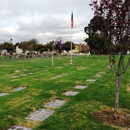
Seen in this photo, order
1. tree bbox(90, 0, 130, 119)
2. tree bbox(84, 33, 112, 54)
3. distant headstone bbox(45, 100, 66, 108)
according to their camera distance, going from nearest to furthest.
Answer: tree bbox(90, 0, 130, 119) → tree bbox(84, 33, 112, 54) → distant headstone bbox(45, 100, 66, 108)

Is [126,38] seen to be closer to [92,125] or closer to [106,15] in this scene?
[106,15]

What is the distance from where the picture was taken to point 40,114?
532 centimetres

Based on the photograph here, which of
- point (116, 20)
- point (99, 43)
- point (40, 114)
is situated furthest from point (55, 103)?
point (99, 43)

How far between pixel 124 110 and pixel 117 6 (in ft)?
9.87

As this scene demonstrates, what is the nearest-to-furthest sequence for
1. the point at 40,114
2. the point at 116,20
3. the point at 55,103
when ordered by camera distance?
the point at 116,20, the point at 40,114, the point at 55,103

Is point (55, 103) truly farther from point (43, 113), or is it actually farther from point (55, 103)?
point (43, 113)

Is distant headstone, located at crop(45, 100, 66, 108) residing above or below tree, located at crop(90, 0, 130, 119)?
below

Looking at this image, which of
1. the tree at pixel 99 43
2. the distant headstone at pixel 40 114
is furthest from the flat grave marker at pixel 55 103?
the tree at pixel 99 43

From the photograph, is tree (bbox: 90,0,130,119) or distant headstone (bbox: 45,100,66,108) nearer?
tree (bbox: 90,0,130,119)

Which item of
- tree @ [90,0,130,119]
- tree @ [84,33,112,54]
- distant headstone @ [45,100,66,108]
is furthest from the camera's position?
distant headstone @ [45,100,66,108]

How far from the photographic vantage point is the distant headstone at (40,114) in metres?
4.99

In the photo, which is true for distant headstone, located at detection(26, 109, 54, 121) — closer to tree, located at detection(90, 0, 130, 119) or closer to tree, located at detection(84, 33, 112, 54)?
tree, located at detection(90, 0, 130, 119)

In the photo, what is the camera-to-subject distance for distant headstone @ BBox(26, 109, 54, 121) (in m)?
4.99

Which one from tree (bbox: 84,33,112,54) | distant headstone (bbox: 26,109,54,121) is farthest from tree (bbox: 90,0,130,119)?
distant headstone (bbox: 26,109,54,121)
